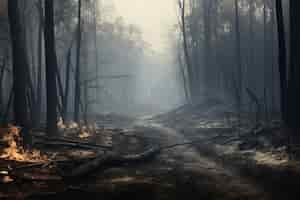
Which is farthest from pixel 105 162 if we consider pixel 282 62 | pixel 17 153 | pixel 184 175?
pixel 282 62

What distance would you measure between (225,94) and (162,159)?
31759mm

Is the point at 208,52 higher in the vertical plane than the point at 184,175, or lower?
higher

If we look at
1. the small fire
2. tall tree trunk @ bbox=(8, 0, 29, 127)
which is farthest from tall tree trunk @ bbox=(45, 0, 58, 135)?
the small fire

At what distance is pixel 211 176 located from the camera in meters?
11.2

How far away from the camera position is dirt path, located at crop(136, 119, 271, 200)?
919 cm

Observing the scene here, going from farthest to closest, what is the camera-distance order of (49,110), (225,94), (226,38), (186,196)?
(226,38) < (225,94) < (49,110) < (186,196)

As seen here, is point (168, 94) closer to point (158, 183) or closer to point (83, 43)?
point (83, 43)

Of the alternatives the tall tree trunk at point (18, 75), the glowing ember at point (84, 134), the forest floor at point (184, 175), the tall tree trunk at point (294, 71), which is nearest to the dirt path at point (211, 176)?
the forest floor at point (184, 175)

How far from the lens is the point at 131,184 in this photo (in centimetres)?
989

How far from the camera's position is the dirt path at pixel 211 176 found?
9188mm

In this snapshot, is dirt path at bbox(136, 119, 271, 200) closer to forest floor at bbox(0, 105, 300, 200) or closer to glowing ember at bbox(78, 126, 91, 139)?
forest floor at bbox(0, 105, 300, 200)

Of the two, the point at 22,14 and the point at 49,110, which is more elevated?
the point at 22,14

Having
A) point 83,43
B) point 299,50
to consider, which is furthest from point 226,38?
point 299,50

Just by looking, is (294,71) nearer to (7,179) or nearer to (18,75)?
(18,75)
